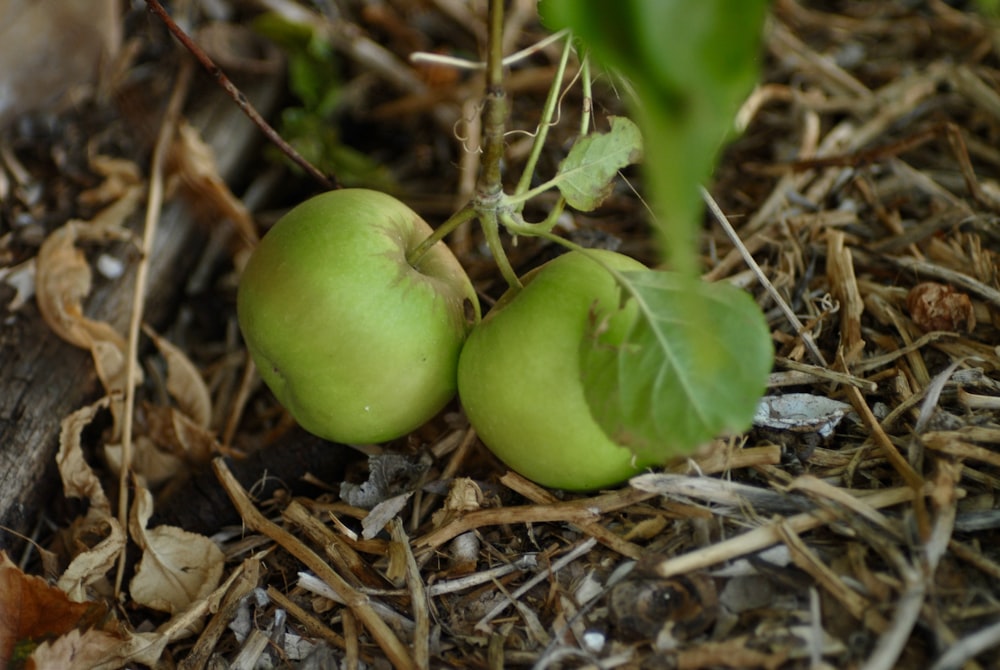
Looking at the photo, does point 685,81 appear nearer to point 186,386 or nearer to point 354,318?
point 354,318

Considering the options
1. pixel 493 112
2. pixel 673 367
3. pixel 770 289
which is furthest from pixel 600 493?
pixel 493 112

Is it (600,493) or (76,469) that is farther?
(76,469)

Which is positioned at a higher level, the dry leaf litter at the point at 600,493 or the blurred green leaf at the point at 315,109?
the blurred green leaf at the point at 315,109

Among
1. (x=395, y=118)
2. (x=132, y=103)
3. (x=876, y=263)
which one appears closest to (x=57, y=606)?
(x=132, y=103)

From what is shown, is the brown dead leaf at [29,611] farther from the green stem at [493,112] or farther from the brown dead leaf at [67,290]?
the green stem at [493,112]

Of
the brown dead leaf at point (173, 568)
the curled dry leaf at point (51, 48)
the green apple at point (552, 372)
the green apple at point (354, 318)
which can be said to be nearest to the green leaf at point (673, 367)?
the green apple at point (552, 372)
